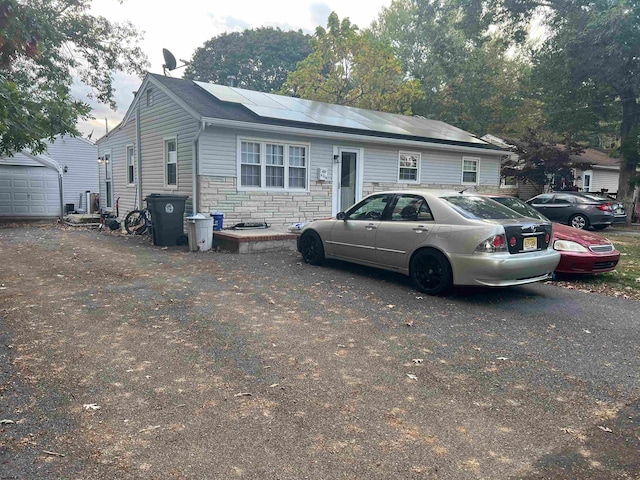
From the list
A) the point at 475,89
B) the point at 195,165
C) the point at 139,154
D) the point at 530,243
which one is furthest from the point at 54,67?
the point at 475,89

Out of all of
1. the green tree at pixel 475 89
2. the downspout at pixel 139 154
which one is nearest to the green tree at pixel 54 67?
the downspout at pixel 139 154

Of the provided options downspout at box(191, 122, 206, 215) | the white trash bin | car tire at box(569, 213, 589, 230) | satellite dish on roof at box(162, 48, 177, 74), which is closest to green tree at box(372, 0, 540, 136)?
car tire at box(569, 213, 589, 230)

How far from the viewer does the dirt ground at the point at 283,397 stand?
247 centimetres

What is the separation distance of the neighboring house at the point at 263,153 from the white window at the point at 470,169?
0.08 m

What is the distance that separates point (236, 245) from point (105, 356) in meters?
5.90

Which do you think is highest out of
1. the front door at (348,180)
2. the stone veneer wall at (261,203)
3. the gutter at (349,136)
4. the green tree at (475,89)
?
the green tree at (475,89)

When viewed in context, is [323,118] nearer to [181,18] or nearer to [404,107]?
[181,18]

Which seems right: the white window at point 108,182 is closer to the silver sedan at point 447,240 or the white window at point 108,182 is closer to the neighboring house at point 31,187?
the neighboring house at point 31,187

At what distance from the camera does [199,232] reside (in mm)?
10070

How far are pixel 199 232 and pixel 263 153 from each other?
9.91ft

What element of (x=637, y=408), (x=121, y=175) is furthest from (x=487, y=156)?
(x=637, y=408)

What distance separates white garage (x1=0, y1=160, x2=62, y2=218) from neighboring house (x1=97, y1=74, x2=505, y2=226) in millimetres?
6834

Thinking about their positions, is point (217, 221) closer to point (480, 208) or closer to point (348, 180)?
point (348, 180)

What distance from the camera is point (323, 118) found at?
43.5ft
